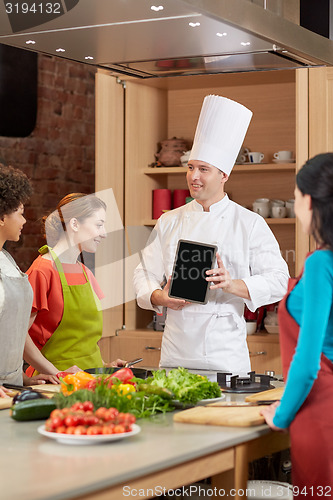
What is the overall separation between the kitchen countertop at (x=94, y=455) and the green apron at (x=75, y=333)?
2.82ft

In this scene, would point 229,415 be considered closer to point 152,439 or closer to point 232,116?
point 152,439

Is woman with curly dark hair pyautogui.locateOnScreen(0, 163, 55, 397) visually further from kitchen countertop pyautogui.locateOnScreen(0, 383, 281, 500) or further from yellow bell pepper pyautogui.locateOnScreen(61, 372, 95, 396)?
kitchen countertop pyautogui.locateOnScreen(0, 383, 281, 500)

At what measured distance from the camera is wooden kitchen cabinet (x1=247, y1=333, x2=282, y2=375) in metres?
3.97

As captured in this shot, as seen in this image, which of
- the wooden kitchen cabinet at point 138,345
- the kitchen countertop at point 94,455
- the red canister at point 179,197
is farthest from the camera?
the red canister at point 179,197

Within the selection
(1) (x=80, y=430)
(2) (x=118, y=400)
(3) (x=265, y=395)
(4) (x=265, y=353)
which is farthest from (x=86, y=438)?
(4) (x=265, y=353)

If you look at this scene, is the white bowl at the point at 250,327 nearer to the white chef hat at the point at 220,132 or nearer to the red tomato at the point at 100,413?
the white chef hat at the point at 220,132

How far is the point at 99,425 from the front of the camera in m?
1.68

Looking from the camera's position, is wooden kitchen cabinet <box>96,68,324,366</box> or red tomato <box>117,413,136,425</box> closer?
red tomato <box>117,413,136,425</box>

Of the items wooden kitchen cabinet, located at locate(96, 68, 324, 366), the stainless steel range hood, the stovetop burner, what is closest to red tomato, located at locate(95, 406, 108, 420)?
the stovetop burner

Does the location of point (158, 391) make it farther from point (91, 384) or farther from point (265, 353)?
point (265, 353)

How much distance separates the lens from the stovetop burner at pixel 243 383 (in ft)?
7.67

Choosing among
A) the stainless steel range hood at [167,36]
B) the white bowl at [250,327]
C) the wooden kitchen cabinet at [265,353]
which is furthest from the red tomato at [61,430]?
the white bowl at [250,327]

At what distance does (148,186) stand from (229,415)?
275 cm

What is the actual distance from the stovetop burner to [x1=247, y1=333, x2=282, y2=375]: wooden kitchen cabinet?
58.4 inches
